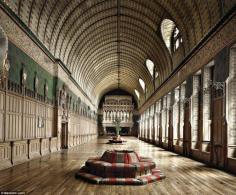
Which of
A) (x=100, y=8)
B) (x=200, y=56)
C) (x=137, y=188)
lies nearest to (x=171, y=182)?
(x=137, y=188)

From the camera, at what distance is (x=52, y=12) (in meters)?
18.0

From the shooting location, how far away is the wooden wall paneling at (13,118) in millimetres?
12391

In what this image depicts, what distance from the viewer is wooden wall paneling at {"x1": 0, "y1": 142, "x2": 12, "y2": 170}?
1141 centimetres

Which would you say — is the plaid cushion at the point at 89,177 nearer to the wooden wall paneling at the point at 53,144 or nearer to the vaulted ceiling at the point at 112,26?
the vaulted ceiling at the point at 112,26

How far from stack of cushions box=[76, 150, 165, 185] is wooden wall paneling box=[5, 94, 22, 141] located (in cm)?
402

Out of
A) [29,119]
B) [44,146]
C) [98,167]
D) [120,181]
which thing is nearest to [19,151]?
[29,119]

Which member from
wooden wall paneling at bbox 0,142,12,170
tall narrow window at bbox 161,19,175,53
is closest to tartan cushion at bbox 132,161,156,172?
wooden wall paneling at bbox 0,142,12,170

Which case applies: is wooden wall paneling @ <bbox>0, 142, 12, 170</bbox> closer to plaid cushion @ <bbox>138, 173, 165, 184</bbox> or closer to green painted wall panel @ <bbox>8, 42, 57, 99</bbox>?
green painted wall panel @ <bbox>8, 42, 57, 99</bbox>

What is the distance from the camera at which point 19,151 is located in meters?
13.4

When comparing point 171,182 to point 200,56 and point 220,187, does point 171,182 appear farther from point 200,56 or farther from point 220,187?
point 200,56

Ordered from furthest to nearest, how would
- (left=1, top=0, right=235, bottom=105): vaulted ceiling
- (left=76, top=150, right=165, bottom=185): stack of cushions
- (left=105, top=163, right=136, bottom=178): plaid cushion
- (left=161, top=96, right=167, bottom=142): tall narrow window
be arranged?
(left=161, top=96, right=167, bottom=142): tall narrow window → (left=1, top=0, right=235, bottom=105): vaulted ceiling → (left=105, top=163, right=136, bottom=178): plaid cushion → (left=76, top=150, right=165, bottom=185): stack of cushions

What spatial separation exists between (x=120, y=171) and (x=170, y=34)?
53.9ft

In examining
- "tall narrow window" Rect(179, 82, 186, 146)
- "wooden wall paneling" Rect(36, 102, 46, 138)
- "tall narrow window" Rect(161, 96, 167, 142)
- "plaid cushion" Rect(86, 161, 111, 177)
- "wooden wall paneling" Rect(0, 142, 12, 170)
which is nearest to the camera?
"plaid cushion" Rect(86, 161, 111, 177)

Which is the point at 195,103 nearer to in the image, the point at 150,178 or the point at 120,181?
the point at 150,178
